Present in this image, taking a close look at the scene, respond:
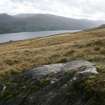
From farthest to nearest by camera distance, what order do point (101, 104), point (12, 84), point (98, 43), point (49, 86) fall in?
point (98, 43), point (12, 84), point (49, 86), point (101, 104)

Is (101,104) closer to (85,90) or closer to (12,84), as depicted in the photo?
(85,90)

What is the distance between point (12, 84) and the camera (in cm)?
1958

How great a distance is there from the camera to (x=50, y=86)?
17328 millimetres

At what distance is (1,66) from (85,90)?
488 inches

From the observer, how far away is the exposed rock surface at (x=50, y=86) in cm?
1561

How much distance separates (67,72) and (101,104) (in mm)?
4471

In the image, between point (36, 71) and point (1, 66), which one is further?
point (1, 66)

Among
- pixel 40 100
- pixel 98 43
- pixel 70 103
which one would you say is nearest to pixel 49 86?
pixel 40 100

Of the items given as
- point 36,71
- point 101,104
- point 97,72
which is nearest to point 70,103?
point 101,104

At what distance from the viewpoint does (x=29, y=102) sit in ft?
56.2

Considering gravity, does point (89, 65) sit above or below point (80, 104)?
above

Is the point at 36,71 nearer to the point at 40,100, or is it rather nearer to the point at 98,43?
the point at 40,100

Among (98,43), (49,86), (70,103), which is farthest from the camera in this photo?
(98,43)

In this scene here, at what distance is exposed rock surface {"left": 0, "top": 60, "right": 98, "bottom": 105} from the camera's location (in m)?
15.6
